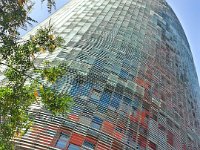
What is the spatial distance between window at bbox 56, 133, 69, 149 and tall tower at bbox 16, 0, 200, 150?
6 cm

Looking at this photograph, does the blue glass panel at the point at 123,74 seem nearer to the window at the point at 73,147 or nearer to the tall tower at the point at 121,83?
the tall tower at the point at 121,83

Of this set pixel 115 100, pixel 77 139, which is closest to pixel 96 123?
pixel 77 139

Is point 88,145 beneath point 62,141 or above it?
beneath

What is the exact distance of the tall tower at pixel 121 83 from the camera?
23.6 metres

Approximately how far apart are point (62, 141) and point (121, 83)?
8.56 metres

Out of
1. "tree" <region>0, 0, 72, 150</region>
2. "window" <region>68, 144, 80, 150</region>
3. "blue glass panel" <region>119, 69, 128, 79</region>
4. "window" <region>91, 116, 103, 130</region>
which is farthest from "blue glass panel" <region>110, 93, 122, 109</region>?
"tree" <region>0, 0, 72, 150</region>

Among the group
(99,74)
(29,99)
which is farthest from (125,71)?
(29,99)

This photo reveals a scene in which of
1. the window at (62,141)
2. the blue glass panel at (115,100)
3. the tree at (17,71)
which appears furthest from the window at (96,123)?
the tree at (17,71)

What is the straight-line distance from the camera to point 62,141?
22.5 meters

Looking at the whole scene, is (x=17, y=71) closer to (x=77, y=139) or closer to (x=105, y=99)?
(x=77, y=139)

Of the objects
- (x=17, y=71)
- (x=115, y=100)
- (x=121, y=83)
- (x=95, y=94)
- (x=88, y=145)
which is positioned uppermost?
(x=17, y=71)

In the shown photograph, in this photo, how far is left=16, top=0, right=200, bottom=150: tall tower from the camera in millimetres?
23578

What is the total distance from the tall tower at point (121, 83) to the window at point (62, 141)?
0.06 metres

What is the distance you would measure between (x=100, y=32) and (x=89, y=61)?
659cm
